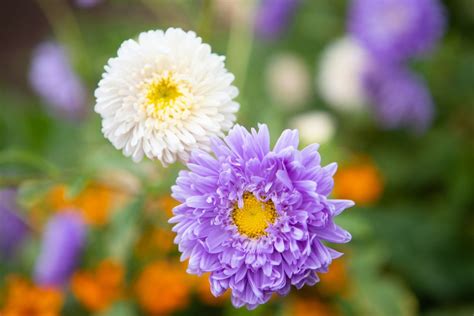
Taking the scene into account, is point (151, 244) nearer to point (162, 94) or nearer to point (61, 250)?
point (61, 250)

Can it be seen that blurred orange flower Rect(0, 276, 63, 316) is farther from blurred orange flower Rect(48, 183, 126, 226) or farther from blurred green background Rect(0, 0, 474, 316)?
A: blurred orange flower Rect(48, 183, 126, 226)

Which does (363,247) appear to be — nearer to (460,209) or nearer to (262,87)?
(460,209)

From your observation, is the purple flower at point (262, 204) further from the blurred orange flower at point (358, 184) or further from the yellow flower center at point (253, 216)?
the blurred orange flower at point (358, 184)

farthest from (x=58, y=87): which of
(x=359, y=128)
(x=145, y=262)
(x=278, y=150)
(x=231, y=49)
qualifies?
(x=278, y=150)

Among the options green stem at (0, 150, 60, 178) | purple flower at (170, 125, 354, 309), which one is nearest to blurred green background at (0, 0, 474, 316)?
green stem at (0, 150, 60, 178)

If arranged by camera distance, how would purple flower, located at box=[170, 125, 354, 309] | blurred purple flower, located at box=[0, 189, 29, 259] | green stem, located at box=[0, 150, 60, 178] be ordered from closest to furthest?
purple flower, located at box=[170, 125, 354, 309], green stem, located at box=[0, 150, 60, 178], blurred purple flower, located at box=[0, 189, 29, 259]

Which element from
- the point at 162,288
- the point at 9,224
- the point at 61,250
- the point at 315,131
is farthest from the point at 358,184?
the point at 9,224

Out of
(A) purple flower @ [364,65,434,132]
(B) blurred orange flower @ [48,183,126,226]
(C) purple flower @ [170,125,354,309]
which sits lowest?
(C) purple flower @ [170,125,354,309]
